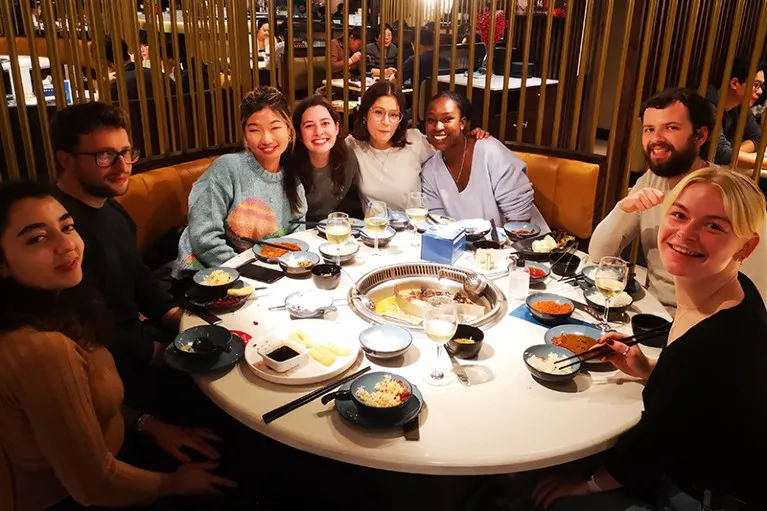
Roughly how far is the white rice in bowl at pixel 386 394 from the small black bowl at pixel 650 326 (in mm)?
790

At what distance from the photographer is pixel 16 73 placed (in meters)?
2.78

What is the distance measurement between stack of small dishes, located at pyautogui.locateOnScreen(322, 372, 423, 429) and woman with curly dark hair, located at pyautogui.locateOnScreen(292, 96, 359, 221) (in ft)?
5.75

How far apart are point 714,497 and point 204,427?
151 centimetres

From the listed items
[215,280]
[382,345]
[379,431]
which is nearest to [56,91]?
[215,280]

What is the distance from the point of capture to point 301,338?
1777 millimetres

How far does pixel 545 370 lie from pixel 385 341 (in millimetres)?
460

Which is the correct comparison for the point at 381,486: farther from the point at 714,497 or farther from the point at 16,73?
the point at 16,73

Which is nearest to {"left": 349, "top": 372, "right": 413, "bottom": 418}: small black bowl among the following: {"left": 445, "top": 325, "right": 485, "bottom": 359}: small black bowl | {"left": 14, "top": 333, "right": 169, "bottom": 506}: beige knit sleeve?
{"left": 445, "top": 325, "right": 485, "bottom": 359}: small black bowl

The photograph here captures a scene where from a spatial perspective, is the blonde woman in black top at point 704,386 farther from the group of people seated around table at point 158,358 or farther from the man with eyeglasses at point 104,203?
the man with eyeglasses at point 104,203

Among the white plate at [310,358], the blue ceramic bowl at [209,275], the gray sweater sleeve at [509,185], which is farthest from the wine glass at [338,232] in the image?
the gray sweater sleeve at [509,185]

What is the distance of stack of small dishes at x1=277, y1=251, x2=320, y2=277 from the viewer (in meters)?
2.25

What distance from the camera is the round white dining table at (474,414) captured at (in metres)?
1.37

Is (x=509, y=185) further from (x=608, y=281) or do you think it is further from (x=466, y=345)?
(x=466, y=345)

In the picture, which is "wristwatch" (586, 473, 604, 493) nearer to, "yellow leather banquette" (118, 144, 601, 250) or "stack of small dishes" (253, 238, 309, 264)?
"stack of small dishes" (253, 238, 309, 264)
